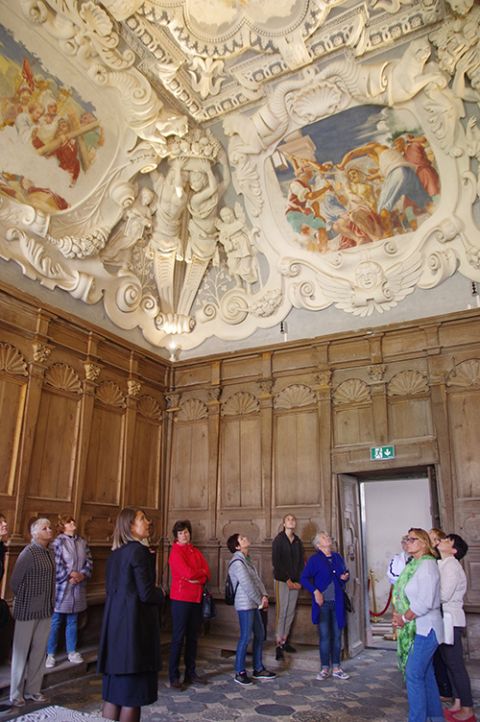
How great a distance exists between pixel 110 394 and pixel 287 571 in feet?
12.3

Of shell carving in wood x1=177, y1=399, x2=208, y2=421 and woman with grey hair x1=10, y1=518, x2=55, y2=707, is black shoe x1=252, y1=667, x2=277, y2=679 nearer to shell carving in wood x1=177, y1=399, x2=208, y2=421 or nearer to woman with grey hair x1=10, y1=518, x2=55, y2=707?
woman with grey hair x1=10, y1=518, x2=55, y2=707

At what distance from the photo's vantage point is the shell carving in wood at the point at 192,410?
9.88 m

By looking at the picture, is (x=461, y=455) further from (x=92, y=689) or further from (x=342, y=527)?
(x=92, y=689)

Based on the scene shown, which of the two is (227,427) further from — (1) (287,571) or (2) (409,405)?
(2) (409,405)

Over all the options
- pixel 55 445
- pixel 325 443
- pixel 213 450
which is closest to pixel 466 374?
pixel 325 443

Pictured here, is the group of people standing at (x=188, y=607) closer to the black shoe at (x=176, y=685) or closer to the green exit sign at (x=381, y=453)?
the black shoe at (x=176, y=685)

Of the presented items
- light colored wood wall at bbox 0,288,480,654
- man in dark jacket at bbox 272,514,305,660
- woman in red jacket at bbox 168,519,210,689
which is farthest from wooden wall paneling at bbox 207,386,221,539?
woman in red jacket at bbox 168,519,210,689

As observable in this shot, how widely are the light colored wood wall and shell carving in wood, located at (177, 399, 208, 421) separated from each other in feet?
0.07

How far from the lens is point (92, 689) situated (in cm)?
602

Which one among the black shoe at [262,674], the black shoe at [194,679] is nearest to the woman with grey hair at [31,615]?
the black shoe at [194,679]

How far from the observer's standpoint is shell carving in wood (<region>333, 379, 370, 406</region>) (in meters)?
8.64

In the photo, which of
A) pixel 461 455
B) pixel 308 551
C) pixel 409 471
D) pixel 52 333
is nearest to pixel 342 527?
pixel 308 551

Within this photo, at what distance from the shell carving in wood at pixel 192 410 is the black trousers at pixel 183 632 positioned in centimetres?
400

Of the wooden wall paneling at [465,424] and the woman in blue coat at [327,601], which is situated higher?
the wooden wall paneling at [465,424]
